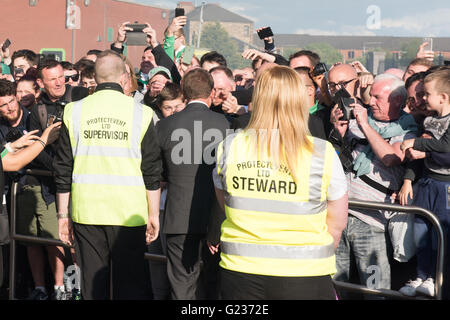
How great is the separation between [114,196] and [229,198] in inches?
61.7

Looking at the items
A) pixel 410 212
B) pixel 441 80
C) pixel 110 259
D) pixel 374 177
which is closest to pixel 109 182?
pixel 110 259

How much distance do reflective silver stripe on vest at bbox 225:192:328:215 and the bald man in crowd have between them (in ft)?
5.35

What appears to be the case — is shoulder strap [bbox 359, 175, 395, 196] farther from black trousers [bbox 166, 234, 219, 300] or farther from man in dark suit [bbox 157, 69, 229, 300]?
black trousers [bbox 166, 234, 219, 300]

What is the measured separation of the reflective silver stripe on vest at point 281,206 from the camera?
320 centimetres

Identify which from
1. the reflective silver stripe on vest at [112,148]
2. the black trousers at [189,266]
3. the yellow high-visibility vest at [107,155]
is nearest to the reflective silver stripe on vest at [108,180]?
the yellow high-visibility vest at [107,155]

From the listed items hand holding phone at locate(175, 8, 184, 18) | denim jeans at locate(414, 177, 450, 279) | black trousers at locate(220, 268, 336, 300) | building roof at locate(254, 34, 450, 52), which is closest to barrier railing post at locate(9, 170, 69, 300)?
hand holding phone at locate(175, 8, 184, 18)

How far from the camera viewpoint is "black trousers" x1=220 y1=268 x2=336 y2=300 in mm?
3211

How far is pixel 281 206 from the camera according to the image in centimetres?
321

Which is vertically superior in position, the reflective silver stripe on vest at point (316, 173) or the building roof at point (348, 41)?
the building roof at point (348, 41)

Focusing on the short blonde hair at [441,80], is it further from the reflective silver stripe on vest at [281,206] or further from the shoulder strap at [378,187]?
the reflective silver stripe on vest at [281,206]

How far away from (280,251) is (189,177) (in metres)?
1.86

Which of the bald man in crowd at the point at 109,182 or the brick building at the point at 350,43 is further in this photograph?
the brick building at the point at 350,43

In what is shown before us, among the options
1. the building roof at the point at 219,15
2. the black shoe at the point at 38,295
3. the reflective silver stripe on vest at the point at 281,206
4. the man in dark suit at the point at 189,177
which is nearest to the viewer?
the reflective silver stripe on vest at the point at 281,206

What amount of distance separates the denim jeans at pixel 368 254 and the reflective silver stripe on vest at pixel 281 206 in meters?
1.91
